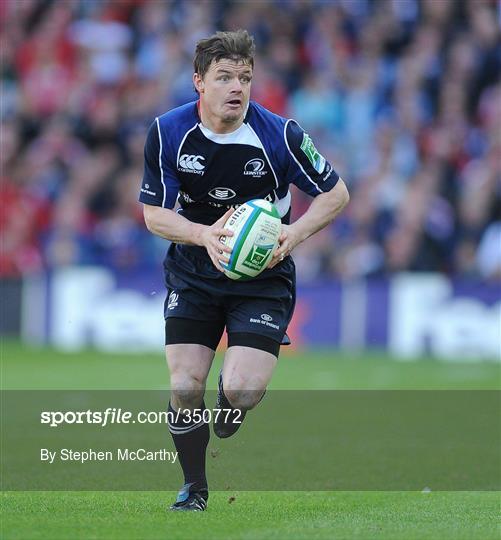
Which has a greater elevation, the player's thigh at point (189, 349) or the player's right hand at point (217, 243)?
the player's right hand at point (217, 243)

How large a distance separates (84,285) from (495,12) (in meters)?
7.30

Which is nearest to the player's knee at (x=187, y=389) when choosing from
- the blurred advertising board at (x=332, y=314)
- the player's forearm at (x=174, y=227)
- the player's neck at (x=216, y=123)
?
the player's forearm at (x=174, y=227)

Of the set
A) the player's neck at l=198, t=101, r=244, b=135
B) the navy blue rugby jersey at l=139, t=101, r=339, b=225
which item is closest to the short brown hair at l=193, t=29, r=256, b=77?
the player's neck at l=198, t=101, r=244, b=135

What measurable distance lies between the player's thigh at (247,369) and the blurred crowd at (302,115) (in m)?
10.1

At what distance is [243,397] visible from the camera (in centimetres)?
670

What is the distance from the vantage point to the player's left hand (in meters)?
6.67

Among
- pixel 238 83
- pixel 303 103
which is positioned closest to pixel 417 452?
pixel 238 83

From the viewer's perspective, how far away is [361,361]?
15703 millimetres

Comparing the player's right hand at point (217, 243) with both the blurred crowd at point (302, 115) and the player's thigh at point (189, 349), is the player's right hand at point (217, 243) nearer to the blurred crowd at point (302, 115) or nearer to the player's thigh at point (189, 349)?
the player's thigh at point (189, 349)

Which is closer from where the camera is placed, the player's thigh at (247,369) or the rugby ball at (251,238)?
the rugby ball at (251,238)

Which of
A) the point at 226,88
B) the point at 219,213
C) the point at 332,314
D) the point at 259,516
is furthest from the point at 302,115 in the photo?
the point at 259,516

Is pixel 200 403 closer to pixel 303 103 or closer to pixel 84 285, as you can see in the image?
pixel 84 285

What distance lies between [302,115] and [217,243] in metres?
12.4

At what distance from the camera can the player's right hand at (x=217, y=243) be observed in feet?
21.6
